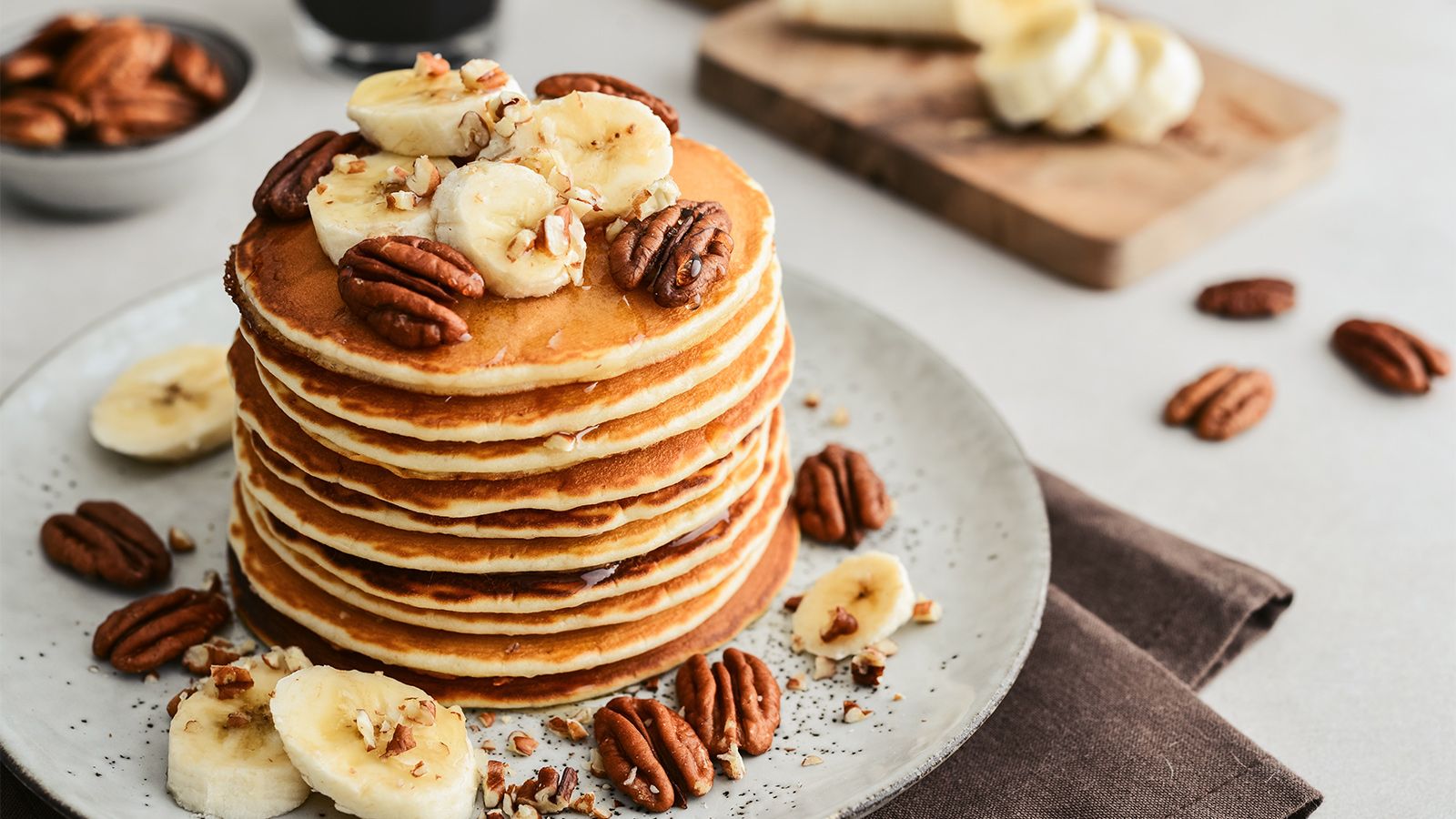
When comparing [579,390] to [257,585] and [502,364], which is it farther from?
[257,585]

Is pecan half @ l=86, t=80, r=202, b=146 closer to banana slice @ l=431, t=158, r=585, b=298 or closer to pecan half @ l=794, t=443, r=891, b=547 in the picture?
banana slice @ l=431, t=158, r=585, b=298

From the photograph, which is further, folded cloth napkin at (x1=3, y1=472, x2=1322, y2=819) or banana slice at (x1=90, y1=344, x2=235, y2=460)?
banana slice at (x1=90, y1=344, x2=235, y2=460)

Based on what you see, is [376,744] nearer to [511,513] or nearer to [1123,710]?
[511,513]

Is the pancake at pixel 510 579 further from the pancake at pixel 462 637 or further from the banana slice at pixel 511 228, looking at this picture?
the banana slice at pixel 511 228

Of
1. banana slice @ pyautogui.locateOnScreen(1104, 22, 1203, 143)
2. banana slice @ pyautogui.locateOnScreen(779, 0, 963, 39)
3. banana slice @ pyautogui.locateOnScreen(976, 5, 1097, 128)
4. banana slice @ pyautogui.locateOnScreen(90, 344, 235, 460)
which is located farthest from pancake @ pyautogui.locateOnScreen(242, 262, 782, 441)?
banana slice @ pyautogui.locateOnScreen(779, 0, 963, 39)

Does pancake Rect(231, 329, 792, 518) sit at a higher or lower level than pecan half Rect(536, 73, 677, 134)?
lower

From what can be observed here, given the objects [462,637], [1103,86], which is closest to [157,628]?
[462,637]
